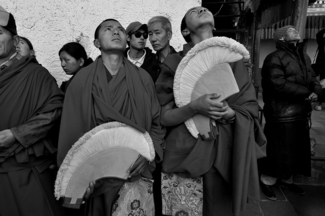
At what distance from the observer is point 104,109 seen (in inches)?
60.0

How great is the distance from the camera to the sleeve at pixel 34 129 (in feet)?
5.22

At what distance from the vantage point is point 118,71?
67.2 inches

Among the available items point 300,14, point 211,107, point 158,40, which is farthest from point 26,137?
point 300,14

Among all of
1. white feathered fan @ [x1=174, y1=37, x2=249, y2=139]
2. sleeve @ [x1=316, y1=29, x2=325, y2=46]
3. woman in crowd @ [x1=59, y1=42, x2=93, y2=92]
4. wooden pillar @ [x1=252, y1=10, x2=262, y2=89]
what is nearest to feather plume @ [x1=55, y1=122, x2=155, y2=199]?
white feathered fan @ [x1=174, y1=37, x2=249, y2=139]

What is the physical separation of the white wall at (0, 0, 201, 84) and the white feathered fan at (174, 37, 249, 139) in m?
1.53

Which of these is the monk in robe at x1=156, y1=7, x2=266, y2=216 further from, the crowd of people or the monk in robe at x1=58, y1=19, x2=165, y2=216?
the monk in robe at x1=58, y1=19, x2=165, y2=216

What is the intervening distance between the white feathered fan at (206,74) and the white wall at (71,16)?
1.53 meters

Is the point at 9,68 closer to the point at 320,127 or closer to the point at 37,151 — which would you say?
the point at 37,151

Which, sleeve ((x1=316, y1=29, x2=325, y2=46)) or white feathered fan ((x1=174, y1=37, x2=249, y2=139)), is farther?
sleeve ((x1=316, y1=29, x2=325, y2=46))

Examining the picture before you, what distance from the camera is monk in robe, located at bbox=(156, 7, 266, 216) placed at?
1.60 meters

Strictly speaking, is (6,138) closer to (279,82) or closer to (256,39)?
(279,82)

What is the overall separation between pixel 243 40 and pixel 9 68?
724 cm

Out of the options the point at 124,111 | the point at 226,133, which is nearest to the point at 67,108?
the point at 124,111

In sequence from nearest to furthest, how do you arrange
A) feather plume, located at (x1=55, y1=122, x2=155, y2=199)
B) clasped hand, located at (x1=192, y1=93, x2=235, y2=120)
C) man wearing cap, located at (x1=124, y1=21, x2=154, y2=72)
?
feather plume, located at (x1=55, y1=122, x2=155, y2=199), clasped hand, located at (x1=192, y1=93, x2=235, y2=120), man wearing cap, located at (x1=124, y1=21, x2=154, y2=72)
